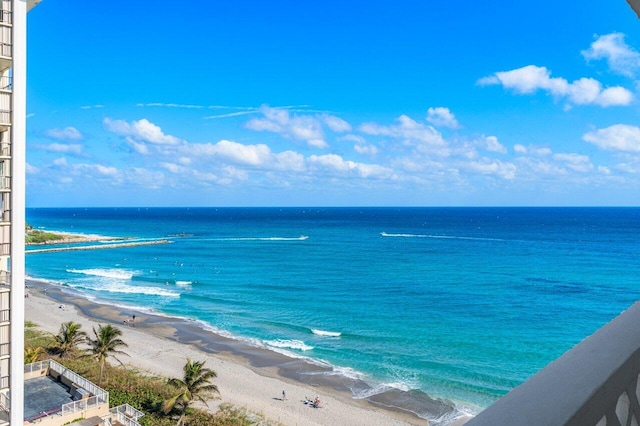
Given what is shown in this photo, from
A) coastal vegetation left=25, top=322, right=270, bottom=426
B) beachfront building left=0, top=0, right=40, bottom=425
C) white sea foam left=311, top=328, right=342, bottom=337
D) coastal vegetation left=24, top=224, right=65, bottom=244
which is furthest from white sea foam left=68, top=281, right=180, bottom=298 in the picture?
coastal vegetation left=24, top=224, right=65, bottom=244

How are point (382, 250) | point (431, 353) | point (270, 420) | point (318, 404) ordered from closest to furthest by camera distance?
point (270, 420) < point (318, 404) < point (431, 353) < point (382, 250)

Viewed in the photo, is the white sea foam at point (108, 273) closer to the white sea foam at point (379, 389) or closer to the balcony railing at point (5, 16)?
the white sea foam at point (379, 389)

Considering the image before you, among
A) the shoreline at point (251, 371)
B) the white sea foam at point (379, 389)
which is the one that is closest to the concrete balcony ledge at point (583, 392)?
the shoreline at point (251, 371)

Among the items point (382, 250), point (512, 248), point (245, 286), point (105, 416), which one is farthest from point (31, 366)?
point (512, 248)

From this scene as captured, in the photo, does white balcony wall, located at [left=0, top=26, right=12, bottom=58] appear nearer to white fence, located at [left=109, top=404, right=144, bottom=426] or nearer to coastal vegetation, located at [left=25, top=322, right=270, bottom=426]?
white fence, located at [left=109, top=404, right=144, bottom=426]

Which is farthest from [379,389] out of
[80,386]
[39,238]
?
[39,238]

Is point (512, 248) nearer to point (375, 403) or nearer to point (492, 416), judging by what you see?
point (375, 403)
